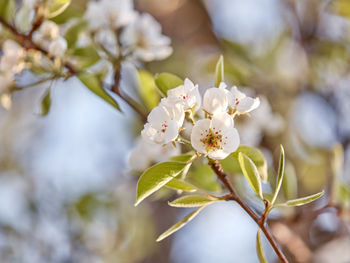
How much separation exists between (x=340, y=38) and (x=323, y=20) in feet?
0.76

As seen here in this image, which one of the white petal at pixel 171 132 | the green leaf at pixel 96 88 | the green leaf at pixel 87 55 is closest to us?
the white petal at pixel 171 132

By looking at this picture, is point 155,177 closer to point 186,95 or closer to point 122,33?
point 186,95

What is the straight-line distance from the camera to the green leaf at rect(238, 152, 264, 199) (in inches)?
24.6

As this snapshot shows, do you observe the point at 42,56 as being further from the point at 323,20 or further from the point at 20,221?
the point at 323,20

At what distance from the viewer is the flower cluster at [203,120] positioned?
61 centimetres

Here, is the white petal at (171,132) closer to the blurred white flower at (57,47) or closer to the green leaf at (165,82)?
the green leaf at (165,82)

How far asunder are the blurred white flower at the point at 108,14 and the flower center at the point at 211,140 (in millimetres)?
442

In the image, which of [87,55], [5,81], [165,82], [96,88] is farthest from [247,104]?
[5,81]

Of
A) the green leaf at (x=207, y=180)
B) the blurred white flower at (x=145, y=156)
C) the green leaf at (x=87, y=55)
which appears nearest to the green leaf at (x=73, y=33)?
the green leaf at (x=87, y=55)

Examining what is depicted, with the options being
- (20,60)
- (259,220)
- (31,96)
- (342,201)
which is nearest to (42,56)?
(20,60)

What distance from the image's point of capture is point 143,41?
97 cm

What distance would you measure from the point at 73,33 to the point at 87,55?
0.17 feet

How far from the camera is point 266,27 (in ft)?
7.27

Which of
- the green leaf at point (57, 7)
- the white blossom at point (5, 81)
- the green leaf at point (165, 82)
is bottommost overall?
the white blossom at point (5, 81)
